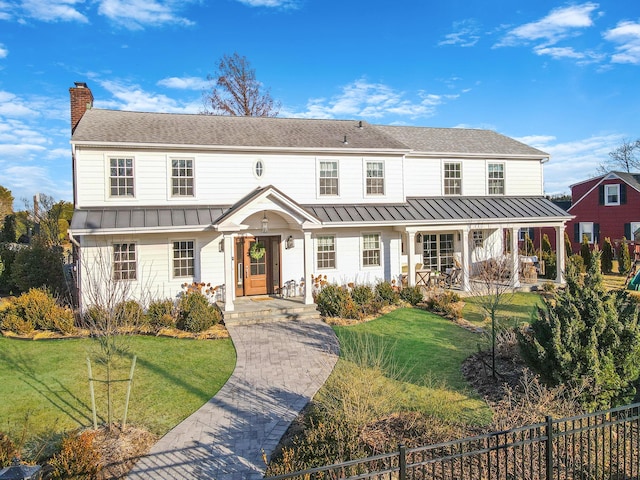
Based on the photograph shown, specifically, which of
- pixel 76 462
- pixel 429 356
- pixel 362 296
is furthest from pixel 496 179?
pixel 76 462

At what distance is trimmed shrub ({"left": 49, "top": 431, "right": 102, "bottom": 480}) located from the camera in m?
5.92

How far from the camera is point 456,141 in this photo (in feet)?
73.1

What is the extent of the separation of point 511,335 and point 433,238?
10740 millimetres

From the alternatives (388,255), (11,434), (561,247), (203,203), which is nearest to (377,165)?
(388,255)

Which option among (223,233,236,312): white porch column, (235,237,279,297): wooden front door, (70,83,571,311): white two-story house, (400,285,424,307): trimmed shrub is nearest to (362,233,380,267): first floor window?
(70,83,571,311): white two-story house

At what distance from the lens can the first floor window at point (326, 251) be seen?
60.6ft

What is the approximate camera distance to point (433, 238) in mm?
21641

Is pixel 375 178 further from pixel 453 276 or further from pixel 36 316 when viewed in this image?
pixel 36 316

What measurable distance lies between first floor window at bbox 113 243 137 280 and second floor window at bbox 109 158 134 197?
6.27 ft

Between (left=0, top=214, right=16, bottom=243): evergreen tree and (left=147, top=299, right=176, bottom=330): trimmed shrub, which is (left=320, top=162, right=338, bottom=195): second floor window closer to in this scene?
(left=147, top=299, right=176, bottom=330): trimmed shrub

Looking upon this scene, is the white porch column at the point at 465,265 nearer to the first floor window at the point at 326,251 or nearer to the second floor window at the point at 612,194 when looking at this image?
the first floor window at the point at 326,251

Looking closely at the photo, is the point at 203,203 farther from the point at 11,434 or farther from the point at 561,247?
the point at 561,247

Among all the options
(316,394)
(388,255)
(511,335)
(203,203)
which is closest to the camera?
(316,394)

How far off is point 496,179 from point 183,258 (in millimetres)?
15372
